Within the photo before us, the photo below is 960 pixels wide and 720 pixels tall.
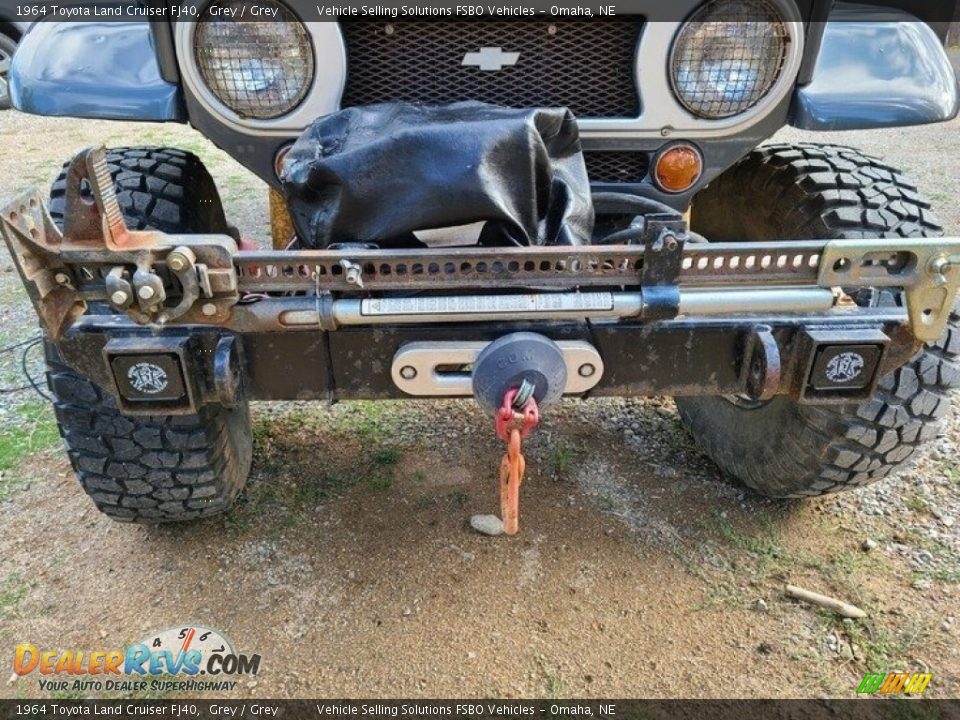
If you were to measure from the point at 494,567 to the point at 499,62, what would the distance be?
156 cm

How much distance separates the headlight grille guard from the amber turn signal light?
0.69 m

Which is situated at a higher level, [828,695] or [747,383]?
[747,383]

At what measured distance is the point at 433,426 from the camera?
3246mm

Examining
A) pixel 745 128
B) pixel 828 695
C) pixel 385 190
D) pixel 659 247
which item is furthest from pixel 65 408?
pixel 828 695

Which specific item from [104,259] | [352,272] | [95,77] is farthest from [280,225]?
[352,272]

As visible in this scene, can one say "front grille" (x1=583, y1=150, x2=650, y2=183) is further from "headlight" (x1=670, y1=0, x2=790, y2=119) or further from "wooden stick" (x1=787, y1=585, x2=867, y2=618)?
"wooden stick" (x1=787, y1=585, x2=867, y2=618)

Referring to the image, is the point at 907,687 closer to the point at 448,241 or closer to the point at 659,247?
the point at 659,247

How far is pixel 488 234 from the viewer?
180 cm

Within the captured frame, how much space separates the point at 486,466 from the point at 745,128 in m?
1.54

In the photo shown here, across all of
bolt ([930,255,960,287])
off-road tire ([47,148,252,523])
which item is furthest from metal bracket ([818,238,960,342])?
off-road tire ([47,148,252,523])

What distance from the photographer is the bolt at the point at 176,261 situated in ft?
5.17

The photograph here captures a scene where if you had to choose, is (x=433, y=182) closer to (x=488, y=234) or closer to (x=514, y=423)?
(x=488, y=234)

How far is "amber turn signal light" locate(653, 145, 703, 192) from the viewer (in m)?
2.25

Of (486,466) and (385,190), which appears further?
(486,466)
